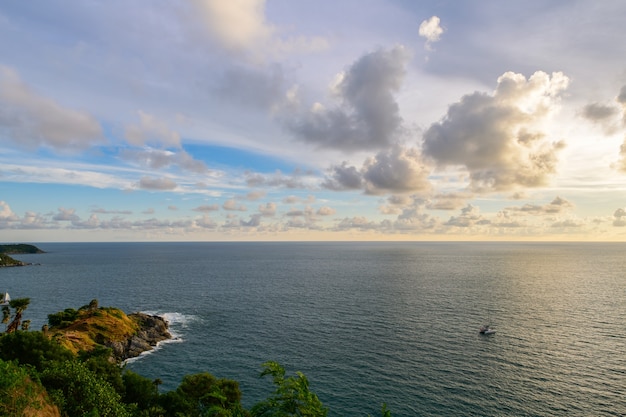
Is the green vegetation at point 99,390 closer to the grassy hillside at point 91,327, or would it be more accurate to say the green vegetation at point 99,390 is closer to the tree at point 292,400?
the tree at point 292,400

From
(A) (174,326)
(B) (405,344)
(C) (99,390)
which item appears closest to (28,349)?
(C) (99,390)

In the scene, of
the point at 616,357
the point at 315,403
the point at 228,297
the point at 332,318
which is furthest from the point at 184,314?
the point at 616,357

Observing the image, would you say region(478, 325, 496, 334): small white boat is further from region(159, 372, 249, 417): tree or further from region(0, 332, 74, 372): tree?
region(0, 332, 74, 372): tree

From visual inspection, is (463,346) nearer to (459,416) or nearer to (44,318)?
(459,416)

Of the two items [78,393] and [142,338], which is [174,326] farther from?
[78,393]

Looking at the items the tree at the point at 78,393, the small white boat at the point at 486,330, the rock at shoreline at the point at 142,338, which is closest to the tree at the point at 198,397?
the tree at the point at 78,393

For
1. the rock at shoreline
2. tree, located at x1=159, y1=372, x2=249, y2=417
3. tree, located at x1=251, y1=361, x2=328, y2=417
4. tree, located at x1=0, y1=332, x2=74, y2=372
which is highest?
tree, located at x1=251, y1=361, x2=328, y2=417

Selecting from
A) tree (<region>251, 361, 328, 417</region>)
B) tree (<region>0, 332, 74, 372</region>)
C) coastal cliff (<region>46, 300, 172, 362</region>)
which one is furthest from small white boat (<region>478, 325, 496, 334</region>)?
tree (<region>0, 332, 74, 372</region>)
